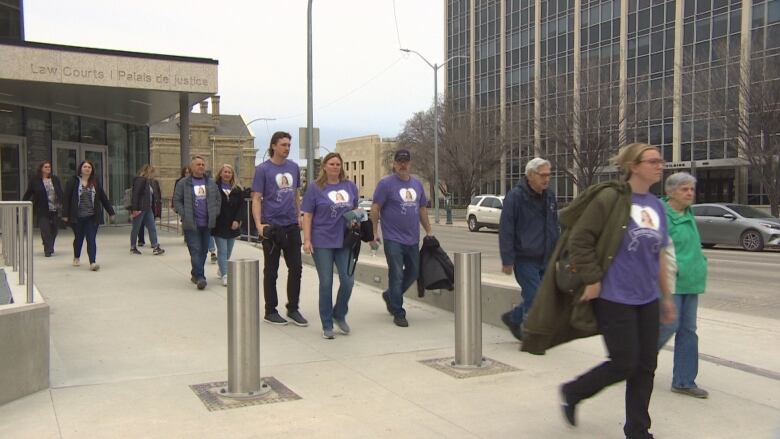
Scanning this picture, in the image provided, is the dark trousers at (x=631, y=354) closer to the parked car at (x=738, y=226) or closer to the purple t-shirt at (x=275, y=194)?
the purple t-shirt at (x=275, y=194)

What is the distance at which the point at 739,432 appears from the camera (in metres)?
3.98

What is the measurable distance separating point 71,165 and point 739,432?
19622 mm

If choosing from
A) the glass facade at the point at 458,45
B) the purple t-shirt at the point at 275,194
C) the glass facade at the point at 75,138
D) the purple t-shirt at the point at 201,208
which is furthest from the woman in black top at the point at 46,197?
the glass facade at the point at 458,45

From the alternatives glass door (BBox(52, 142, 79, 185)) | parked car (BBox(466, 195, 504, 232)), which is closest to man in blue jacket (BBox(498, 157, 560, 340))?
glass door (BBox(52, 142, 79, 185))

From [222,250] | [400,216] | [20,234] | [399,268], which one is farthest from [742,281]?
[20,234]

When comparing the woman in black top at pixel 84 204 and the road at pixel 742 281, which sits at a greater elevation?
the woman in black top at pixel 84 204

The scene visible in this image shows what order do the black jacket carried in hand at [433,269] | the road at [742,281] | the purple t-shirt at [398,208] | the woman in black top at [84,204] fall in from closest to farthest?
1. the purple t-shirt at [398,208]
2. the black jacket carried in hand at [433,269]
3. the road at [742,281]
4. the woman in black top at [84,204]

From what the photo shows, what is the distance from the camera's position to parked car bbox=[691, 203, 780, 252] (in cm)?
1836

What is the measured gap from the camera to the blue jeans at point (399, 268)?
666cm

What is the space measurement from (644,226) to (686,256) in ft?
A: 3.96

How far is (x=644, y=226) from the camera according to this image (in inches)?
141

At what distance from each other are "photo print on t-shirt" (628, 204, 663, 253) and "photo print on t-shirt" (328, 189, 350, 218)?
10.5ft

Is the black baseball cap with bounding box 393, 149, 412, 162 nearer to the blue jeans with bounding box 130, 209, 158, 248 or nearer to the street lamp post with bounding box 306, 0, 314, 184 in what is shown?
the blue jeans with bounding box 130, 209, 158, 248

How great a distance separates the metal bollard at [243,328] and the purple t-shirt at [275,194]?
2.31 metres
